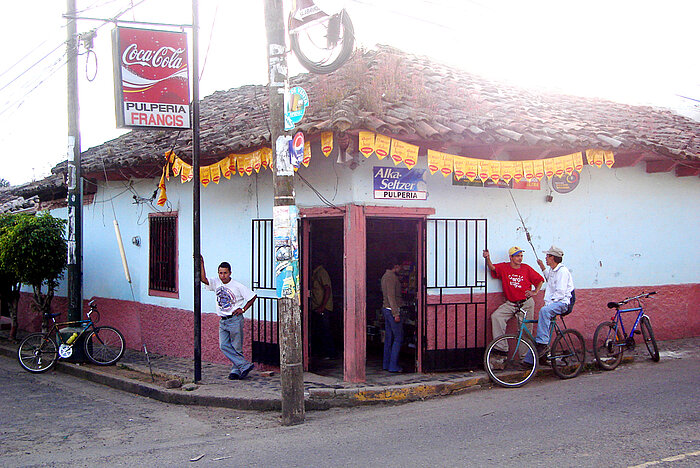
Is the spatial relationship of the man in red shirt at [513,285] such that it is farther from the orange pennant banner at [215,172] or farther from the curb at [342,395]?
the orange pennant banner at [215,172]

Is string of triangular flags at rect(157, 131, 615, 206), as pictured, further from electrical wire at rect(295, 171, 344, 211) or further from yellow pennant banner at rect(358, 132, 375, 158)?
electrical wire at rect(295, 171, 344, 211)

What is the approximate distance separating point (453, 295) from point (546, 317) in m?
1.29

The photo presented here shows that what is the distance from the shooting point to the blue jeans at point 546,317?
8.50 m

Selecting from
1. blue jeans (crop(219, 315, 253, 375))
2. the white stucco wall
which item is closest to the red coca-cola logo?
the white stucco wall

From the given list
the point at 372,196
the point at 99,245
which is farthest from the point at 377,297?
the point at 99,245

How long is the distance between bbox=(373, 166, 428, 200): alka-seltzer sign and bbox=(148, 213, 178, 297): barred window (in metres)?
4.66

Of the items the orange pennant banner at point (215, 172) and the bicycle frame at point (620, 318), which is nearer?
the bicycle frame at point (620, 318)

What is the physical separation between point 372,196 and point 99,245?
26.7ft

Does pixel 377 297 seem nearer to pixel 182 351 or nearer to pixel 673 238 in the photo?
pixel 182 351

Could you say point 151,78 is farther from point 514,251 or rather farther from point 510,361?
point 510,361

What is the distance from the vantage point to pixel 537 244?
31.6ft

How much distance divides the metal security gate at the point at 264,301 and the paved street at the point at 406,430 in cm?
179

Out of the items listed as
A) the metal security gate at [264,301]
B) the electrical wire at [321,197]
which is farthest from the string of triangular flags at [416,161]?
the metal security gate at [264,301]

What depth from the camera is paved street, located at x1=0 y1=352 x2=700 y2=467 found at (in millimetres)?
5465
